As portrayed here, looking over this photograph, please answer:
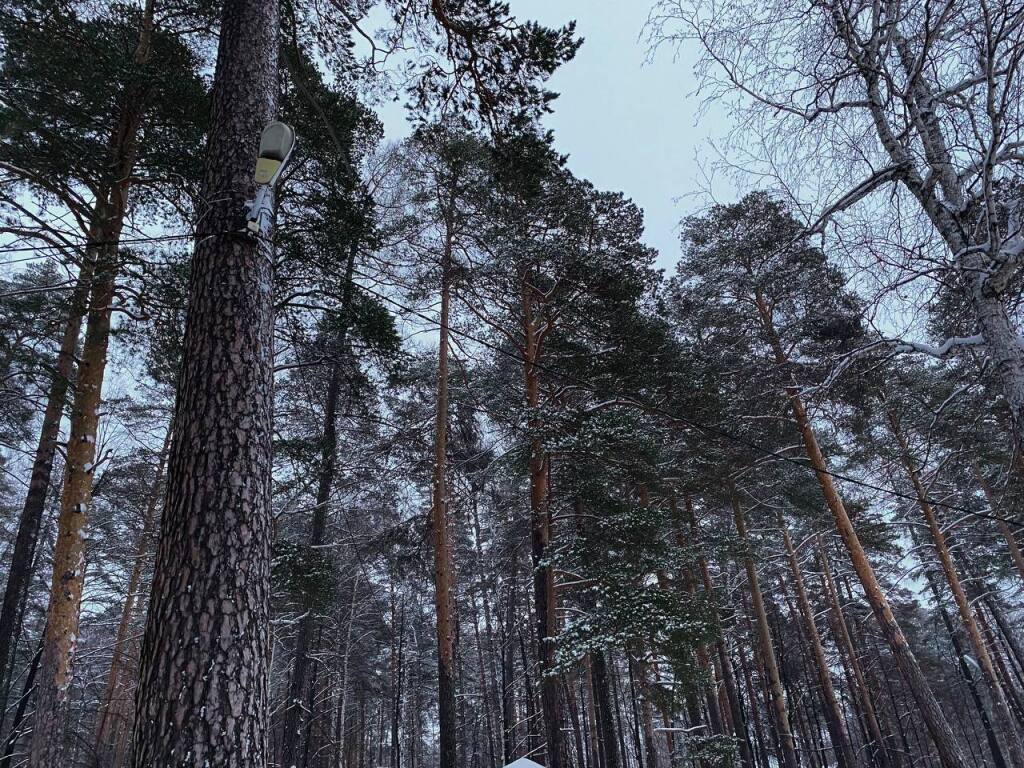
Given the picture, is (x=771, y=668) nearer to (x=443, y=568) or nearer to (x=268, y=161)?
(x=443, y=568)

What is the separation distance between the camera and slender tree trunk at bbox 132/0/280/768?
5.95ft

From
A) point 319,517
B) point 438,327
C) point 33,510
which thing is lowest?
point 33,510

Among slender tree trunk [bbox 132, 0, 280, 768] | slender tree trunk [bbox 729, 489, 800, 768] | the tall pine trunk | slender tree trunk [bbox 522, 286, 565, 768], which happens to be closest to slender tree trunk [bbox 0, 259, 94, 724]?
slender tree trunk [bbox 132, 0, 280, 768]

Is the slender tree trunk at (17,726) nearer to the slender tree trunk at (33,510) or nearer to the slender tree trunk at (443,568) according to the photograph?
the slender tree trunk at (33,510)

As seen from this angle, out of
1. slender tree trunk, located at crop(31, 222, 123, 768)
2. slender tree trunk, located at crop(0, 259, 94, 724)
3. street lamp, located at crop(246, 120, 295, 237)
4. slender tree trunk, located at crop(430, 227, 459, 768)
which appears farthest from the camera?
slender tree trunk, located at crop(430, 227, 459, 768)

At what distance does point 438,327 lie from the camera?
29.3 ft

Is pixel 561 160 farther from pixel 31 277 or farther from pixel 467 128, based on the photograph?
pixel 31 277

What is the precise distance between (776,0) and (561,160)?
2505 millimetres

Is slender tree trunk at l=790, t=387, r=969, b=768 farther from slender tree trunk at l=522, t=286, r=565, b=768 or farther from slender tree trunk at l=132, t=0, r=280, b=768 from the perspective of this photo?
slender tree trunk at l=132, t=0, r=280, b=768

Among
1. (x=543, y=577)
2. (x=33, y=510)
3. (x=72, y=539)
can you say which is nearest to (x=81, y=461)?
(x=72, y=539)

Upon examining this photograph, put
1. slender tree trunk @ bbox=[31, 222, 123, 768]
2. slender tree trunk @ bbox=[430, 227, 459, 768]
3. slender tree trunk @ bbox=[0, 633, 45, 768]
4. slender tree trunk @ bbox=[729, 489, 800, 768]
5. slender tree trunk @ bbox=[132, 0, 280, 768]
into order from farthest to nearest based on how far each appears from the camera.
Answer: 1. slender tree trunk @ bbox=[729, 489, 800, 768]
2. slender tree trunk @ bbox=[430, 227, 459, 768]
3. slender tree trunk @ bbox=[0, 633, 45, 768]
4. slender tree trunk @ bbox=[31, 222, 123, 768]
5. slender tree trunk @ bbox=[132, 0, 280, 768]

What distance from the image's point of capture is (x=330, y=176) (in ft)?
20.6

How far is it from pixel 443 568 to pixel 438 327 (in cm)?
399

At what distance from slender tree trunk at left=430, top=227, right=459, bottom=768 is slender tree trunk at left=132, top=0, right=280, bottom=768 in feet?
12.3
